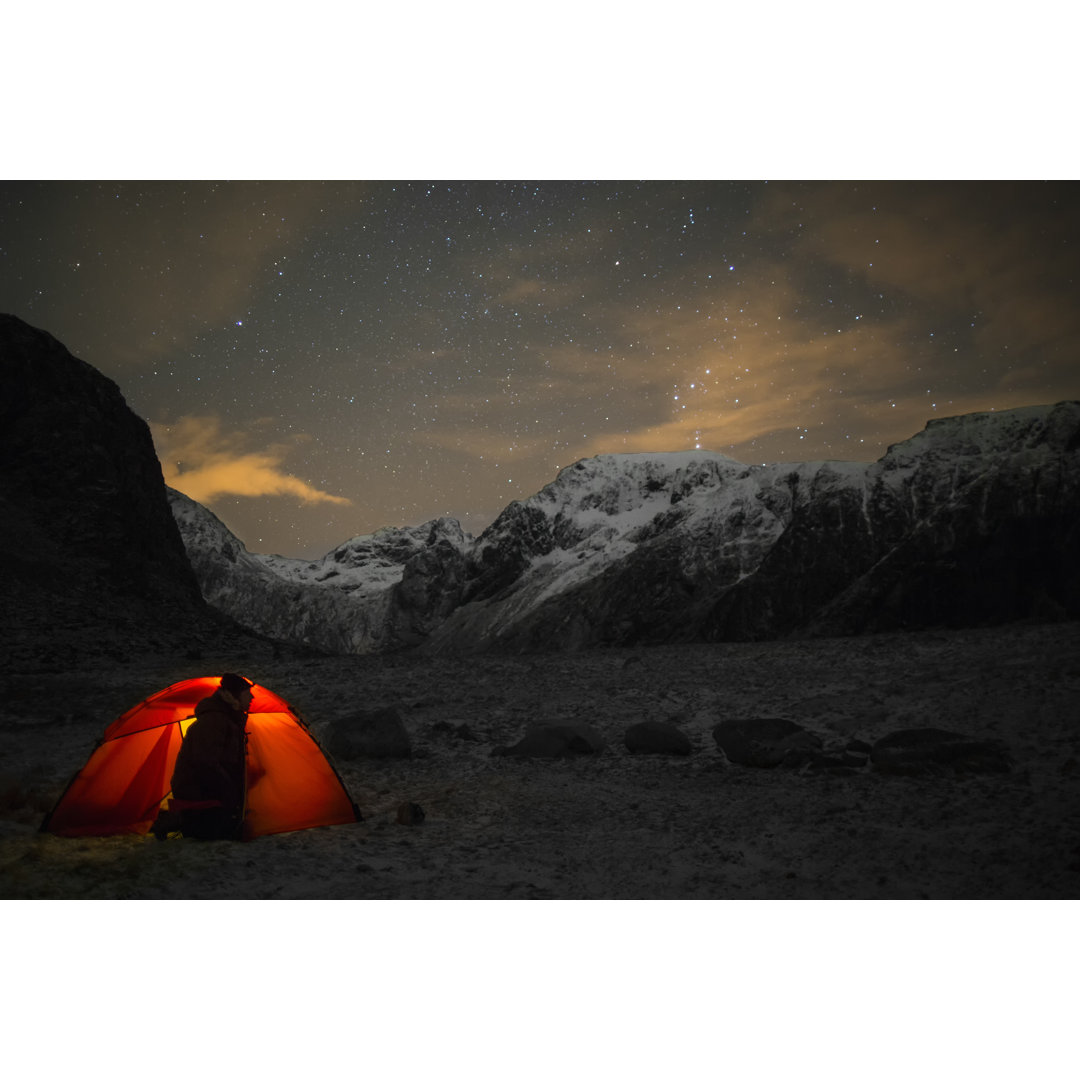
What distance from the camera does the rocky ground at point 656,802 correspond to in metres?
5.79

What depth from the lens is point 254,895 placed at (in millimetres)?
5719

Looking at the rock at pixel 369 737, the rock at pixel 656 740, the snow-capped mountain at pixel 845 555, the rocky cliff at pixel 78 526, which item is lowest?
the rock at pixel 369 737

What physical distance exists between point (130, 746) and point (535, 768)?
469 centimetres

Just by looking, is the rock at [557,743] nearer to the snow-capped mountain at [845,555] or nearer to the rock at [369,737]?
the rock at [369,737]

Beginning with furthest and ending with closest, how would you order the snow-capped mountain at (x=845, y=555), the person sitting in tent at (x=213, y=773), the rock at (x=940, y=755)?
the snow-capped mountain at (x=845, y=555) → the rock at (x=940, y=755) → the person sitting in tent at (x=213, y=773)

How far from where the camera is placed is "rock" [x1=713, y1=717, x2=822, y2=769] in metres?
8.80

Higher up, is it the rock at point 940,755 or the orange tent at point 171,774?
the rock at point 940,755

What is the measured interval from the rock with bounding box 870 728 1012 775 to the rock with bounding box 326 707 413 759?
6.15m

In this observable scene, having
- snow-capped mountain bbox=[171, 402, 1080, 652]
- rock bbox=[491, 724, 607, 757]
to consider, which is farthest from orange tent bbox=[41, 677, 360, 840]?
snow-capped mountain bbox=[171, 402, 1080, 652]

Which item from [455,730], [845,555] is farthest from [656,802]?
[845,555]

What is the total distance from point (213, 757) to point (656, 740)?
5.68m

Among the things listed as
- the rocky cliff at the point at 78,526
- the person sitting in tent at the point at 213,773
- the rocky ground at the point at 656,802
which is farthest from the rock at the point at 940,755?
the rocky cliff at the point at 78,526

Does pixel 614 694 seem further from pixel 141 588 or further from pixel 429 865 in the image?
pixel 141 588

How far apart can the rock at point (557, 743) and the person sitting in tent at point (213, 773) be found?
3940 mm
